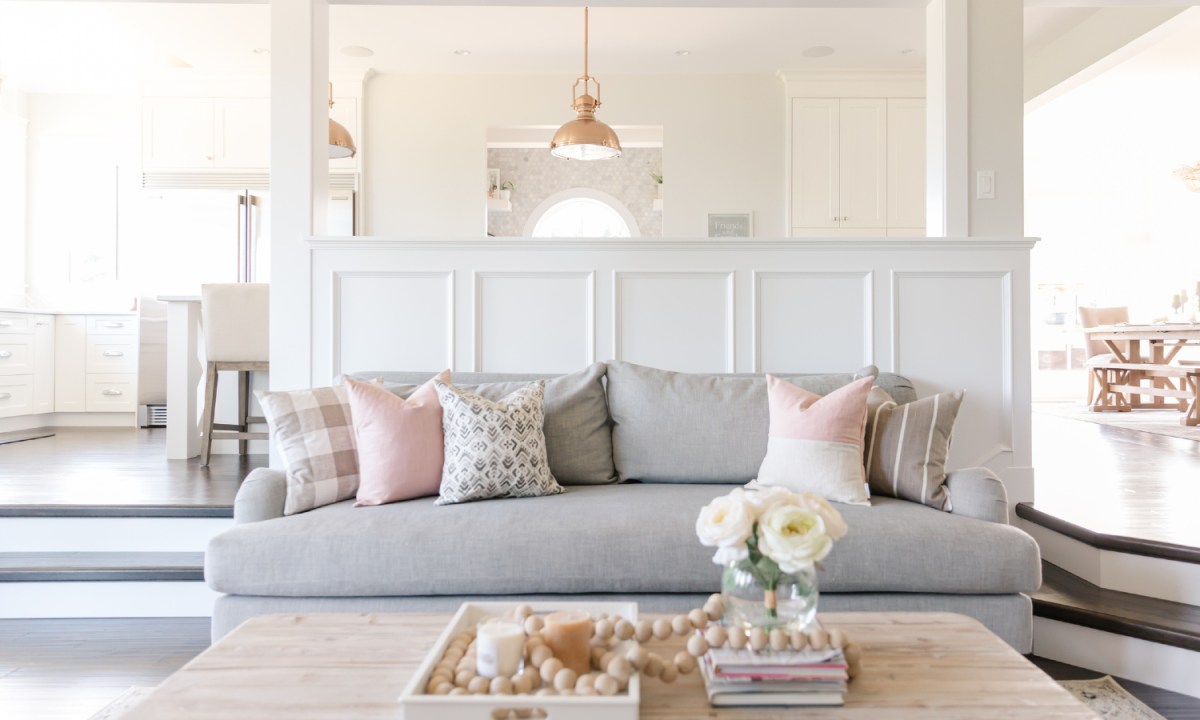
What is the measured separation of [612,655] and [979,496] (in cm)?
142

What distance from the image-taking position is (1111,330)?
6.77 meters

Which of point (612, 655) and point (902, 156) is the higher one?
point (902, 156)

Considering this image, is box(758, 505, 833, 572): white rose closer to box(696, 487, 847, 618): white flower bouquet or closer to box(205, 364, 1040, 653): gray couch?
box(696, 487, 847, 618): white flower bouquet

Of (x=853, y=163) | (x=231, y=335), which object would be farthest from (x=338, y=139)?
(x=853, y=163)

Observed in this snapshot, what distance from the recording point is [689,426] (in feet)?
8.37

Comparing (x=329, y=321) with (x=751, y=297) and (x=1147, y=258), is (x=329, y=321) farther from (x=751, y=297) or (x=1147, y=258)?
Answer: (x=1147, y=258)

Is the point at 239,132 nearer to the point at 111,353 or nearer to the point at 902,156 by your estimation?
the point at 111,353

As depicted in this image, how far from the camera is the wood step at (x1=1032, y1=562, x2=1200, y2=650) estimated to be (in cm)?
206

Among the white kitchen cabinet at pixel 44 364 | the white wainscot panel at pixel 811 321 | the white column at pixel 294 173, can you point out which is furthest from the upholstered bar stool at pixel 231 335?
the white kitchen cabinet at pixel 44 364

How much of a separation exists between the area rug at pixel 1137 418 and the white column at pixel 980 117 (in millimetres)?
3219

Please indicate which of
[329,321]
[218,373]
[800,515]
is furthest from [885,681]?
[218,373]

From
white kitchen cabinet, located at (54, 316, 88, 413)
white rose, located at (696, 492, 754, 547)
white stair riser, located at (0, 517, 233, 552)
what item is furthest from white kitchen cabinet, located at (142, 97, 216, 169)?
white rose, located at (696, 492, 754, 547)

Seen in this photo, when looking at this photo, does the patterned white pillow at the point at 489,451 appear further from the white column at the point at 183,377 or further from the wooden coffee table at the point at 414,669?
the white column at the point at 183,377

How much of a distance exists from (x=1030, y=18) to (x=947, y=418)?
379cm
